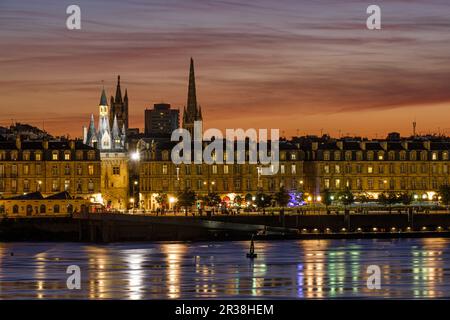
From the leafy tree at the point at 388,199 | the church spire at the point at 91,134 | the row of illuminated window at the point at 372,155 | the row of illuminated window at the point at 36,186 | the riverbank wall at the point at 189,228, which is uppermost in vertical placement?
the church spire at the point at 91,134

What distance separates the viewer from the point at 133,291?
57.1m

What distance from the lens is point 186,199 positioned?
13212 centimetres

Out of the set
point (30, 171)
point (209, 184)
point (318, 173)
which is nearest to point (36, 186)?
point (30, 171)

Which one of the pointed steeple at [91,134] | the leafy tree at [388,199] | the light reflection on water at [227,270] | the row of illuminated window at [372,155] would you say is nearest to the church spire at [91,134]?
the pointed steeple at [91,134]

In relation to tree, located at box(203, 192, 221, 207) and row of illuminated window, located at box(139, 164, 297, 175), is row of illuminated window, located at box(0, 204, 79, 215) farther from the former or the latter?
row of illuminated window, located at box(139, 164, 297, 175)

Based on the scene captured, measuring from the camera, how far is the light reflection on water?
5672 centimetres

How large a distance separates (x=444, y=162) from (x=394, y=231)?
40.5 metres

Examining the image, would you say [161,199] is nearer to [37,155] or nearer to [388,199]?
[37,155]

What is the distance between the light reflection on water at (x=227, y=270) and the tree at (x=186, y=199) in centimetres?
3693

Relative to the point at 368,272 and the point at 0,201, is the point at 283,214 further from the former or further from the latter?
the point at 368,272

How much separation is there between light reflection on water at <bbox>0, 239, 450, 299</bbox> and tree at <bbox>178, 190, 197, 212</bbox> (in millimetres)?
36926

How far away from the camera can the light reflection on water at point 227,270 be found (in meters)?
56.7

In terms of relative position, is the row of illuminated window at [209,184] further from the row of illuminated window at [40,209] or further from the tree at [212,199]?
the row of illuminated window at [40,209]
